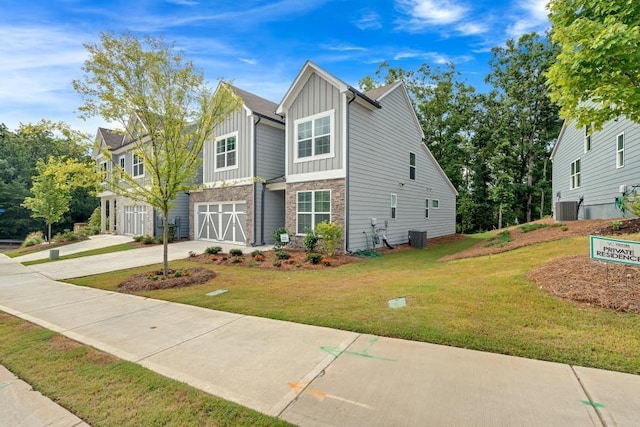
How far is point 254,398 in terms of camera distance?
2830 mm

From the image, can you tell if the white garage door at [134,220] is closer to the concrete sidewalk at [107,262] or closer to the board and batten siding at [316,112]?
the concrete sidewalk at [107,262]

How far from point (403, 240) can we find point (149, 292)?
12.2 m

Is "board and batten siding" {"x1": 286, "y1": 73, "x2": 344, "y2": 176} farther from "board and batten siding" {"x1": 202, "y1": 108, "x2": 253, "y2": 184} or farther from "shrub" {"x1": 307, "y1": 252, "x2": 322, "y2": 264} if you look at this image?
"shrub" {"x1": 307, "y1": 252, "x2": 322, "y2": 264}

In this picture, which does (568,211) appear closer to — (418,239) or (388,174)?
(418,239)

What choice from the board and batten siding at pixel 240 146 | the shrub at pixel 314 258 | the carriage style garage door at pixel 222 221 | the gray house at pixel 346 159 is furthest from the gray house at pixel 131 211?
the shrub at pixel 314 258

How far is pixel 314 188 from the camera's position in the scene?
13.2 m

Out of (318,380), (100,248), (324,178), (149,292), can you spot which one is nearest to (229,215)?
(324,178)

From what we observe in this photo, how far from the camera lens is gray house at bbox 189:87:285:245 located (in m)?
15.5

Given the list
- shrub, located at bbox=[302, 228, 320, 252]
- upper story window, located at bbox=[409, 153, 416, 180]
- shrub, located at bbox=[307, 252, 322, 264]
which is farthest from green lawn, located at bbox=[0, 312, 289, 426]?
upper story window, located at bbox=[409, 153, 416, 180]

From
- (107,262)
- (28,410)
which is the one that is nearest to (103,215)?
(107,262)

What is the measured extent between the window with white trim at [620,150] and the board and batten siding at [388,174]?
8336 millimetres

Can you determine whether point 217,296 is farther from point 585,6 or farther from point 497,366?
point 585,6

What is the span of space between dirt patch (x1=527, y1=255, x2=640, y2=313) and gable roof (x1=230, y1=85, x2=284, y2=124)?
13.7 m

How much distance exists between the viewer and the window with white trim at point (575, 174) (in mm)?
15875
